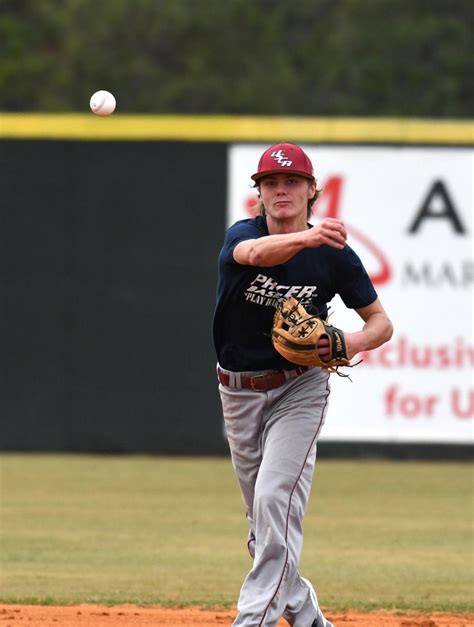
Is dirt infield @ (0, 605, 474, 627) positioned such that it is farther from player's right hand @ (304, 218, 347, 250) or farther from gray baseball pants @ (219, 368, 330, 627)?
player's right hand @ (304, 218, 347, 250)

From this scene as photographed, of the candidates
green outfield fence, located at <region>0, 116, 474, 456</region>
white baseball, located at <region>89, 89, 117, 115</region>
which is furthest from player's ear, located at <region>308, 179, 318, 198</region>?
green outfield fence, located at <region>0, 116, 474, 456</region>

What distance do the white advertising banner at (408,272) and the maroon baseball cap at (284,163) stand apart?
7.16 m

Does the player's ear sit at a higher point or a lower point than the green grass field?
higher

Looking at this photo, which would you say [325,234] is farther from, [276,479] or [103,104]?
[103,104]

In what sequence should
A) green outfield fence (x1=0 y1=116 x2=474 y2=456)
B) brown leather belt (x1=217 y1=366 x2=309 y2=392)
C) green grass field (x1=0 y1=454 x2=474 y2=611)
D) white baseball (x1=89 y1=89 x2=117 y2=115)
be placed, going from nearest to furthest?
1. brown leather belt (x1=217 y1=366 x2=309 y2=392)
2. white baseball (x1=89 y1=89 x2=117 y2=115)
3. green grass field (x1=0 y1=454 x2=474 y2=611)
4. green outfield fence (x1=0 y1=116 x2=474 y2=456)

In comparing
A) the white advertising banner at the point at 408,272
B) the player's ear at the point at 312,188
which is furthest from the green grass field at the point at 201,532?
the player's ear at the point at 312,188

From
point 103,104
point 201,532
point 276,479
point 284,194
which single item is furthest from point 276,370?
point 201,532

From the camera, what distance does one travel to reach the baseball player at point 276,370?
206 inches

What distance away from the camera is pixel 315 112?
31.2 meters

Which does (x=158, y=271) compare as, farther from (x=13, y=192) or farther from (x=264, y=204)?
(x=264, y=204)

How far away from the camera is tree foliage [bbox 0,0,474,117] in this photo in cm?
3103

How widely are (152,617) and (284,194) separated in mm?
2067

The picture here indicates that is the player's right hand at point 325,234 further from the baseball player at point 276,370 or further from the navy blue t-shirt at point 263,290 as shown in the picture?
the navy blue t-shirt at point 263,290

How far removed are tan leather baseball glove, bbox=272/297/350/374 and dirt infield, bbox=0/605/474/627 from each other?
4.74 feet
